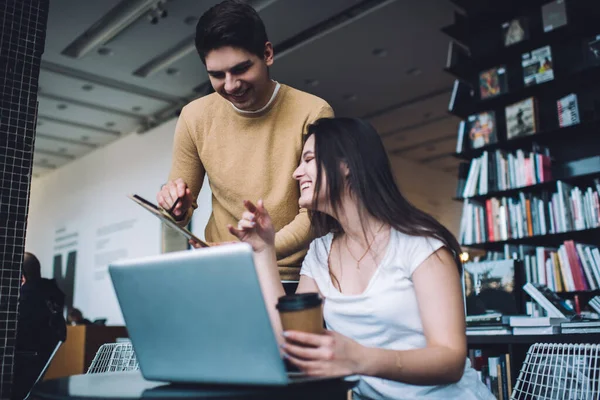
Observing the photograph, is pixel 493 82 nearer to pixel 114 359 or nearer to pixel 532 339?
pixel 532 339

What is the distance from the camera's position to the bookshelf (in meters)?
3.62

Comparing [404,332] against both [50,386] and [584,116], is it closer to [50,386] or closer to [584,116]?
[50,386]

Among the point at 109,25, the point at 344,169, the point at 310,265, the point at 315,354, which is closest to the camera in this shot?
the point at 315,354

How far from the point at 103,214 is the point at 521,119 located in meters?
6.50

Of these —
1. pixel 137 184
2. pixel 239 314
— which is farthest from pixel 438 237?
pixel 137 184

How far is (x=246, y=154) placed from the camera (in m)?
1.63

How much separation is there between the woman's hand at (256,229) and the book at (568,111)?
3181 mm

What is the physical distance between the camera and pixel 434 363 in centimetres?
93

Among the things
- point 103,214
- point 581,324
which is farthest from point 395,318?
point 103,214

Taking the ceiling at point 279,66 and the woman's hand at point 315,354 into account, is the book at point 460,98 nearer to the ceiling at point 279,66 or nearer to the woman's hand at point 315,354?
the ceiling at point 279,66

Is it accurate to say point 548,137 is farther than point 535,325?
Yes

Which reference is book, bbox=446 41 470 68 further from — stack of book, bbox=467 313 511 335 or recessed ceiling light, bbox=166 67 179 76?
recessed ceiling light, bbox=166 67 179 76

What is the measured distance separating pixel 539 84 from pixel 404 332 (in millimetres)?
3250

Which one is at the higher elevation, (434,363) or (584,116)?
(584,116)
